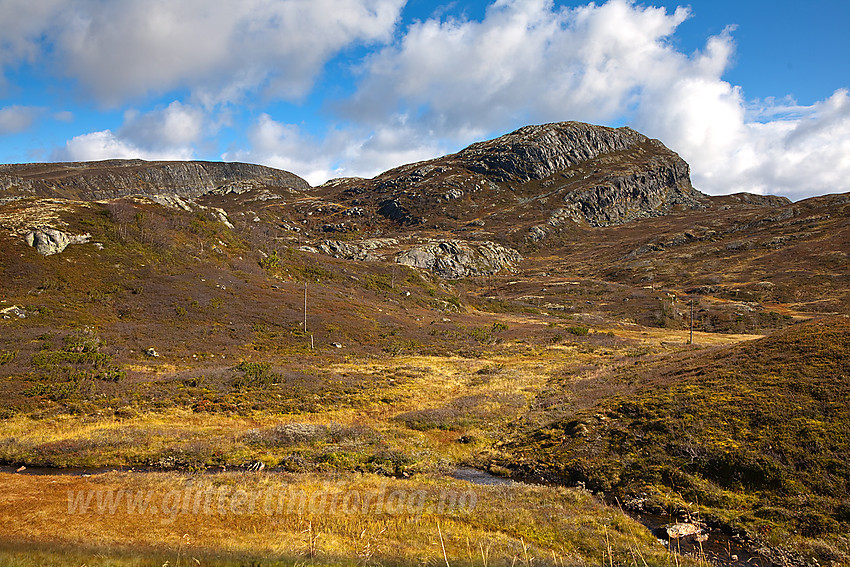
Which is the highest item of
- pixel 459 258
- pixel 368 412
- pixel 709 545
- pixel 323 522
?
pixel 459 258

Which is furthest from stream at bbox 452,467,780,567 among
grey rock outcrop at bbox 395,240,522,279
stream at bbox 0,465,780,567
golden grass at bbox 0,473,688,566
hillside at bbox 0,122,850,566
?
grey rock outcrop at bbox 395,240,522,279

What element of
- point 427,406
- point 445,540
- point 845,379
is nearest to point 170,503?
point 445,540

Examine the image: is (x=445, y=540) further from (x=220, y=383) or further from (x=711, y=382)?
(x=220, y=383)

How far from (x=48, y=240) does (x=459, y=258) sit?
129m

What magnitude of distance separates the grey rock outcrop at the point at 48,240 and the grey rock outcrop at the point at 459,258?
102 meters

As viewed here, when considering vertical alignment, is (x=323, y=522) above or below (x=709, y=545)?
above

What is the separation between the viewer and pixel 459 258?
6457 inches

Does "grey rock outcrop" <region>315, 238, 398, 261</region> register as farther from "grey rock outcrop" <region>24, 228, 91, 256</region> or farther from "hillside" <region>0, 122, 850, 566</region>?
"grey rock outcrop" <region>24, 228, 91, 256</region>

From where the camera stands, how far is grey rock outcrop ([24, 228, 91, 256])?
51.1 meters

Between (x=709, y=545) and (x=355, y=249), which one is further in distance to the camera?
(x=355, y=249)

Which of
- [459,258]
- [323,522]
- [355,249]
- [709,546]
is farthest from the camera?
[355,249]

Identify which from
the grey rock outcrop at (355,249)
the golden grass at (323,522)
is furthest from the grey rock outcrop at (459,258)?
the golden grass at (323,522)

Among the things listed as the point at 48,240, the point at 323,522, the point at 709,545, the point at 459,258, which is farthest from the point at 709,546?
the point at 459,258

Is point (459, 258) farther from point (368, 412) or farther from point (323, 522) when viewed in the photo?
point (323, 522)
